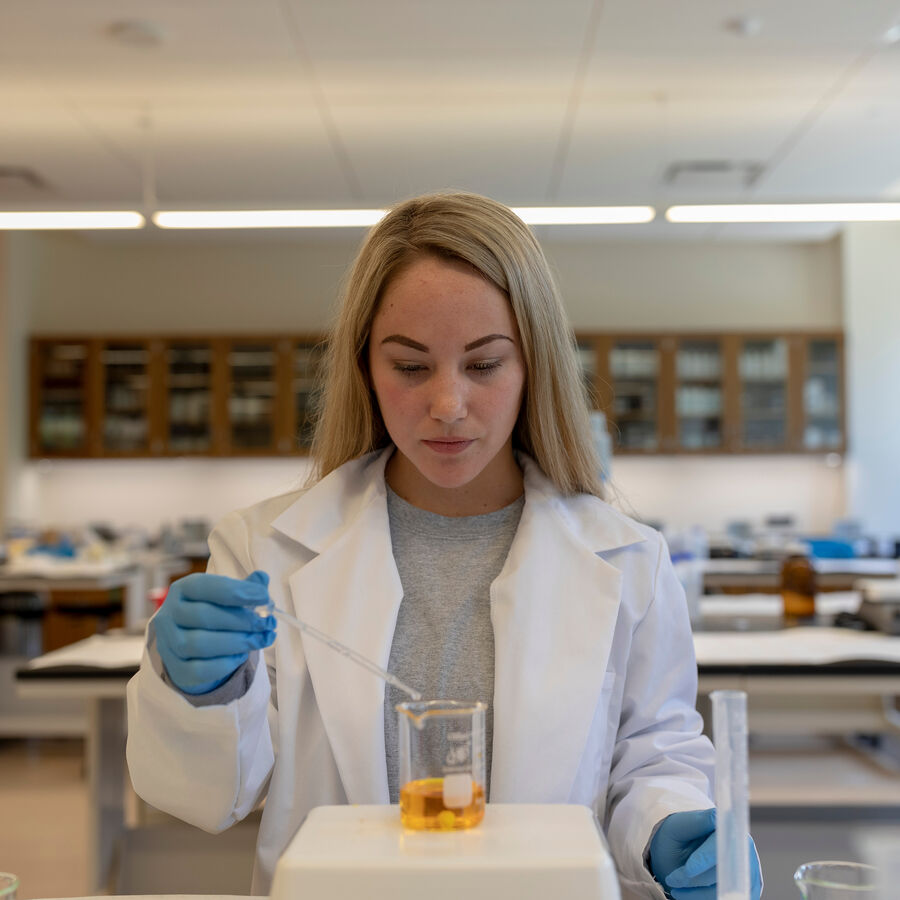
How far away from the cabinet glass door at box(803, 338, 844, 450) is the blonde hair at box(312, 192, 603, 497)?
747 centimetres

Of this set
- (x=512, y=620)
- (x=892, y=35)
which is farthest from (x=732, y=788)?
(x=892, y=35)

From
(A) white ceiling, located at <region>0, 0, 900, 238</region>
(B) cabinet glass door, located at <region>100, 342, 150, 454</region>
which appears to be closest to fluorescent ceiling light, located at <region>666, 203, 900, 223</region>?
(A) white ceiling, located at <region>0, 0, 900, 238</region>

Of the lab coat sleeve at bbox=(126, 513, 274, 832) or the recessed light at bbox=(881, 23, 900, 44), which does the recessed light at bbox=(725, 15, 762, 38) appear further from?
the lab coat sleeve at bbox=(126, 513, 274, 832)

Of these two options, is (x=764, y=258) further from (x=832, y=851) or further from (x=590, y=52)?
(x=832, y=851)

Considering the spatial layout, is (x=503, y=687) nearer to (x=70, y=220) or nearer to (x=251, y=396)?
(x=70, y=220)

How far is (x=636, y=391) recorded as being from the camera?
8.70m

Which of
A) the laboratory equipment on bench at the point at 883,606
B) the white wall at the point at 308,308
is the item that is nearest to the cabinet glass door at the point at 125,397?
the white wall at the point at 308,308

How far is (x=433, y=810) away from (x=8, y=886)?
37 centimetres

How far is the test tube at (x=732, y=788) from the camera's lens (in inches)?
31.9

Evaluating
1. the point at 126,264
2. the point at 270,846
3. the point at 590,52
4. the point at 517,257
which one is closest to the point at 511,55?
the point at 590,52

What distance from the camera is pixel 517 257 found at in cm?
144

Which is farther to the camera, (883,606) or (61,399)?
(61,399)

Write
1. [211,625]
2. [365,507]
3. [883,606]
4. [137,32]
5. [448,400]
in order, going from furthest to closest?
1. [137,32]
2. [883,606]
3. [365,507]
4. [448,400]
5. [211,625]

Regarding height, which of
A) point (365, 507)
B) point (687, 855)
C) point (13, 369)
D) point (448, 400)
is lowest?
point (687, 855)
